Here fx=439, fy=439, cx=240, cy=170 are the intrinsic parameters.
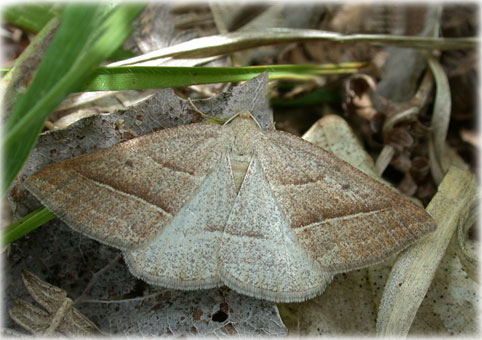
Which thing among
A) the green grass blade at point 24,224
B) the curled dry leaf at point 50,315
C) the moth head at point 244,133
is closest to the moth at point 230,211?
the moth head at point 244,133

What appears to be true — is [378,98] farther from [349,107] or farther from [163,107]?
[163,107]

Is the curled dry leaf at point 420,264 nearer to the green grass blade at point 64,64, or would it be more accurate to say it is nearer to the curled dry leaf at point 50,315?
the curled dry leaf at point 50,315

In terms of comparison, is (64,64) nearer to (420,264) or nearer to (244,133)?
(244,133)

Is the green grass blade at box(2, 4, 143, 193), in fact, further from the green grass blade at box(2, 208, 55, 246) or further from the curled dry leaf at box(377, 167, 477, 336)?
the curled dry leaf at box(377, 167, 477, 336)

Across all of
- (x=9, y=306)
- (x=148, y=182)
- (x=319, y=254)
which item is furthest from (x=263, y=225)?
(x=9, y=306)

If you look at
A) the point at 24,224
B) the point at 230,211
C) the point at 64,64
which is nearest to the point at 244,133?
the point at 230,211

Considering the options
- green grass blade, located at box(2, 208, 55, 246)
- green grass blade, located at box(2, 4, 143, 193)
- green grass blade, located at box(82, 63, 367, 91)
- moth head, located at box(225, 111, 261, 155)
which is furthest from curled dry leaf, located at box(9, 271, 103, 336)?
moth head, located at box(225, 111, 261, 155)
